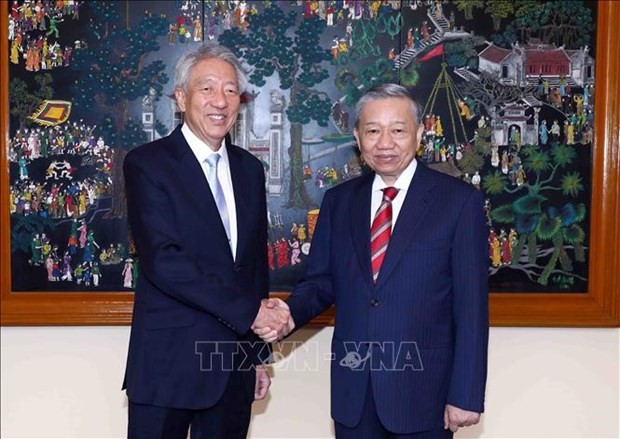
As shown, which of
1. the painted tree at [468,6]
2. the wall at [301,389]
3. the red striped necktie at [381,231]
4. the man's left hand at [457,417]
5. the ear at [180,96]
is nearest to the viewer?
the man's left hand at [457,417]

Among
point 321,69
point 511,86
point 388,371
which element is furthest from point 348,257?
point 511,86

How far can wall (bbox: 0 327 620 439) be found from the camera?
3.16 m

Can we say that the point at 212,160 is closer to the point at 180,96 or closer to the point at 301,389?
the point at 180,96

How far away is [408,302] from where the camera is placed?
210cm

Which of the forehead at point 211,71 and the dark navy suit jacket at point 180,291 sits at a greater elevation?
the forehead at point 211,71

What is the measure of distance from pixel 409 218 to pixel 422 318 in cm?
29

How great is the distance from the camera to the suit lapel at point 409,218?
2115mm

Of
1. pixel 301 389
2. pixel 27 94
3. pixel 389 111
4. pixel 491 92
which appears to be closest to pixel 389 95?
pixel 389 111

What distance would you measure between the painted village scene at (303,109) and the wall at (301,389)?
249mm

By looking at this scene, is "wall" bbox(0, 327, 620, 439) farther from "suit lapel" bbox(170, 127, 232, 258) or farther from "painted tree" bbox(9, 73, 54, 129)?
"suit lapel" bbox(170, 127, 232, 258)

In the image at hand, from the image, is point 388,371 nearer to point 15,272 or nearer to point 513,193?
point 513,193

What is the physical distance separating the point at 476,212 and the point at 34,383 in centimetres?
212

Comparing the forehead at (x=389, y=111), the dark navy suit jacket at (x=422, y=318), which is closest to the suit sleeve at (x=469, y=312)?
the dark navy suit jacket at (x=422, y=318)

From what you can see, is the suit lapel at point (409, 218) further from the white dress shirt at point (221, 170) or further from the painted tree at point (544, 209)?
the painted tree at point (544, 209)
